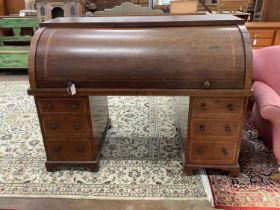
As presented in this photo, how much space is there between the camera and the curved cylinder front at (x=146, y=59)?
153 cm

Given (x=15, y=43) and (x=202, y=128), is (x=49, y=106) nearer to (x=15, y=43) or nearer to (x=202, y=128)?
(x=202, y=128)

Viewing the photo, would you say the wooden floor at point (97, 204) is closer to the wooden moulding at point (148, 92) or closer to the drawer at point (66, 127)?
the drawer at point (66, 127)

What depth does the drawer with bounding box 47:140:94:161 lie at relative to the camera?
185cm

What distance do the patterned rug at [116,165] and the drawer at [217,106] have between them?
555mm

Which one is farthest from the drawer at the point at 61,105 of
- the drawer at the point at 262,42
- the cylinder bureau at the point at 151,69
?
the drawer at the point at 262,42

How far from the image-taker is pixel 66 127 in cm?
179

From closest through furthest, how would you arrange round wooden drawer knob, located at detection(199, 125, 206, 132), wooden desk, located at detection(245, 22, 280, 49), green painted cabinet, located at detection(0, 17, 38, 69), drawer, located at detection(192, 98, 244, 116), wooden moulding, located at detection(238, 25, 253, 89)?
wooden moulding, located at detection(238, 25, 253, 89) < drawer, located at detection(192, 98, 244, 116) < round wooden drawer knob, located at detection(199, 125, 206, 132) < wooden desk, located at detection(245, 22, 280, 49) < green painted cabinet, located at detection(0, 17, 38, 69)

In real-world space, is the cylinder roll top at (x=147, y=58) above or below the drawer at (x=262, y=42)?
above

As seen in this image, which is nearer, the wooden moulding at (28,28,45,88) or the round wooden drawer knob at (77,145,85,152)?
the wooden moulding at (28,28,45,88)

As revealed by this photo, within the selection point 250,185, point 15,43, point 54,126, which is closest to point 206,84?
point 250,185

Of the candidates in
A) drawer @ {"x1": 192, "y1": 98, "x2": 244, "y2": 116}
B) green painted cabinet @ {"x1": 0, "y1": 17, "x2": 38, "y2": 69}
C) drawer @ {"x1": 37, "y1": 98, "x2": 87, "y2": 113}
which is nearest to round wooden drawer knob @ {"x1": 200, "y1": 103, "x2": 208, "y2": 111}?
drawer @ {"x1": 192, "y1": 98, "x2": 244, "y2": 116}

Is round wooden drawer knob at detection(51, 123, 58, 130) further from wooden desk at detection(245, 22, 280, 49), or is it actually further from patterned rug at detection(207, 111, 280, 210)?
wooden desk at detection(245, 22, 280, 49)

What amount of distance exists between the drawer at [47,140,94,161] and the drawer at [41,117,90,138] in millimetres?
71

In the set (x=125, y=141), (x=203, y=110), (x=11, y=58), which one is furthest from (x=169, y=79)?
(x=11, y=58)
